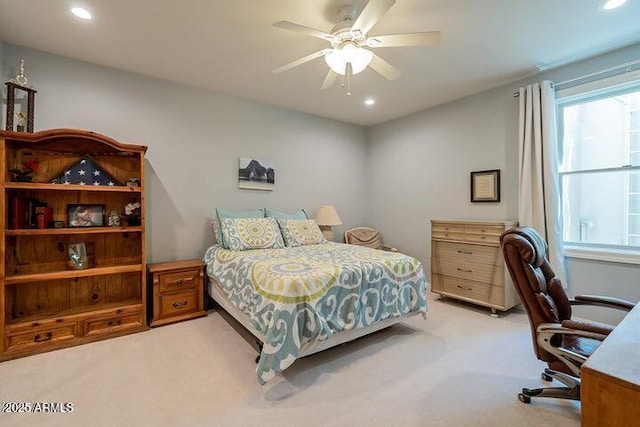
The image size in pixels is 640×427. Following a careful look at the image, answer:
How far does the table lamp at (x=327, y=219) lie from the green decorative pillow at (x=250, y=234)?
0.91 metres

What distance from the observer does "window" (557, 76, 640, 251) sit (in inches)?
108

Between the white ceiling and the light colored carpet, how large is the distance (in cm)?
266

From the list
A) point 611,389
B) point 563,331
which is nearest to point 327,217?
point 563,331

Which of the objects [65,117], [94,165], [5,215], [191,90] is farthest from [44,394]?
[191,90]

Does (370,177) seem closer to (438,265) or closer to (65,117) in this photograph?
(438,265)

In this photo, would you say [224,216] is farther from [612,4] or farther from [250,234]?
[612,4]

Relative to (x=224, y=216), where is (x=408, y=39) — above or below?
above

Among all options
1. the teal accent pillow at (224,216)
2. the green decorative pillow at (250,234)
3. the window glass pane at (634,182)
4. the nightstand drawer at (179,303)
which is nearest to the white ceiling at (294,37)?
the window glass pane at (634,182)

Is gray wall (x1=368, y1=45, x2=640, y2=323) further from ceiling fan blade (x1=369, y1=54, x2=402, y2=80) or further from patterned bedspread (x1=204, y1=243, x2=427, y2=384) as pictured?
ceiling fan blade (x1=369, y1=54, x2=402, y2=80)

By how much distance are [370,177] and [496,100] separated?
2.25 m

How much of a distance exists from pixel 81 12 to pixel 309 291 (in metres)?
2.70


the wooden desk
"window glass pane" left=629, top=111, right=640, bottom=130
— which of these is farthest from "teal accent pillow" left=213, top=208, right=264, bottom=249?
"window glass pane" left=629, top=111, right=640, bottom=130

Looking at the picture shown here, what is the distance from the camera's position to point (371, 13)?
1739 millimetres

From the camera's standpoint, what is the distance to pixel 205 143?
11.9 ft
